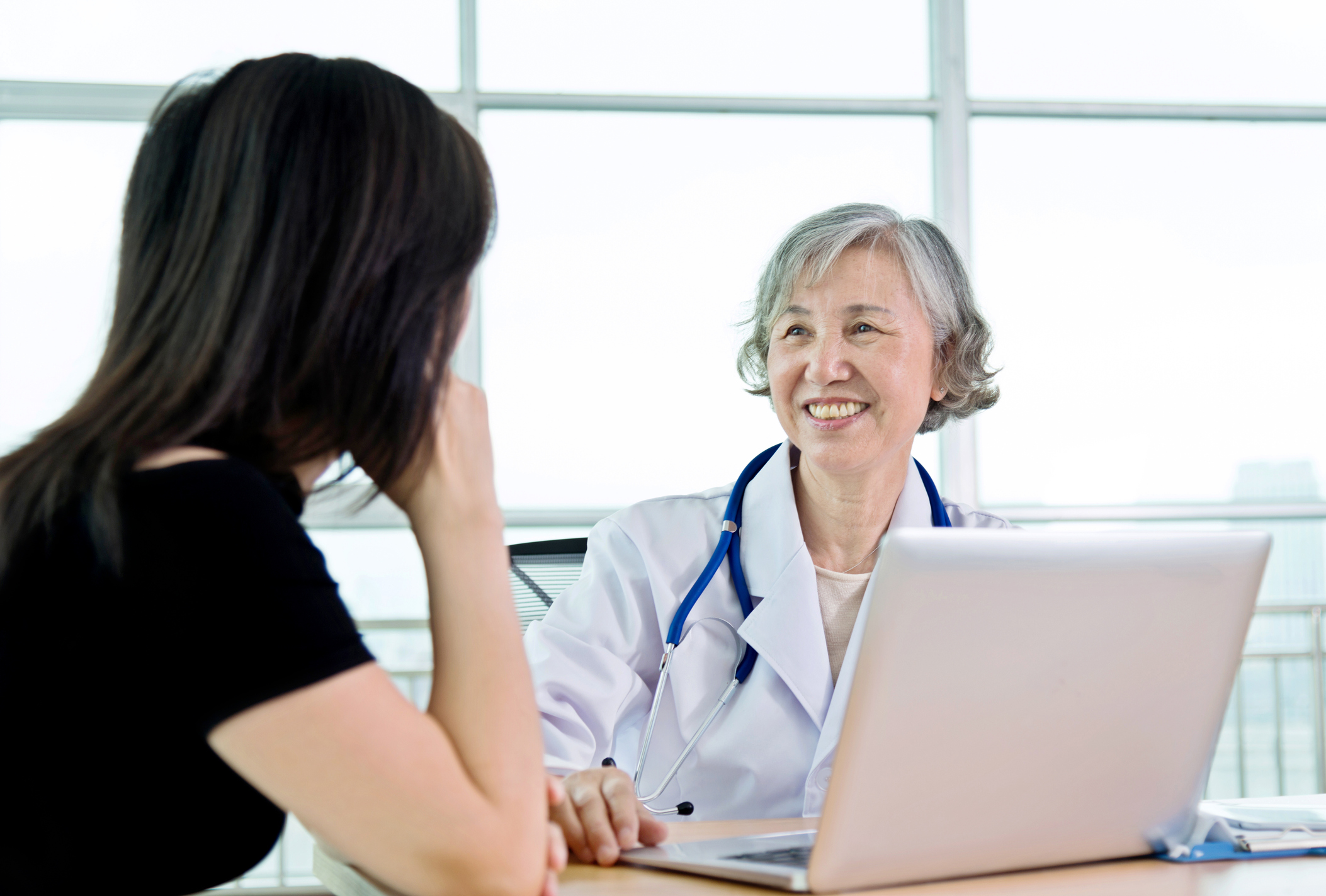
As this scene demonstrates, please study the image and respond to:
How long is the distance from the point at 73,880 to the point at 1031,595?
0.64 meters

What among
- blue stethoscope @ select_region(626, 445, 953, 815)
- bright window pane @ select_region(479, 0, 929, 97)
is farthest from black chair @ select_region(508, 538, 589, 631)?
bright window pane @ select_region(479, 0, 929, 97)

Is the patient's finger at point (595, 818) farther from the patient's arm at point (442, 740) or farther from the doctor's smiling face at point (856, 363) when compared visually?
the doctor's smiling face at point (856, 363)

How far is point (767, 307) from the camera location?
1.74m

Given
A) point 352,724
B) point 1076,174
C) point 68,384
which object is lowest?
point 352,724

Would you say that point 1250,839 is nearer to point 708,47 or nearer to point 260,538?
point 260,538

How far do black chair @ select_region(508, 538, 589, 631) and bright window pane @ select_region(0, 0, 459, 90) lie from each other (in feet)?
6.87

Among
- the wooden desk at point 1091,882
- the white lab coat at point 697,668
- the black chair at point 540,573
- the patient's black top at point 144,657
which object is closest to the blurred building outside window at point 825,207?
the black chair at point 540,573

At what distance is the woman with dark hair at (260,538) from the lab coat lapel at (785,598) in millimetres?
643

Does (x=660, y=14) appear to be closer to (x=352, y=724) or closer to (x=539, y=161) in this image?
(x=539, y=161)

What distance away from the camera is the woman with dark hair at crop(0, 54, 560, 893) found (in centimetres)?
66

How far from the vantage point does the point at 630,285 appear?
336cm

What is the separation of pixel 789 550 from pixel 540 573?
40 cm

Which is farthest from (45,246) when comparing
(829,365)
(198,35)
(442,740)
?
(442,740)

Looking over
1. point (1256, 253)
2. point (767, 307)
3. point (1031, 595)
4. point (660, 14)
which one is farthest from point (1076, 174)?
point (1031, 595)
